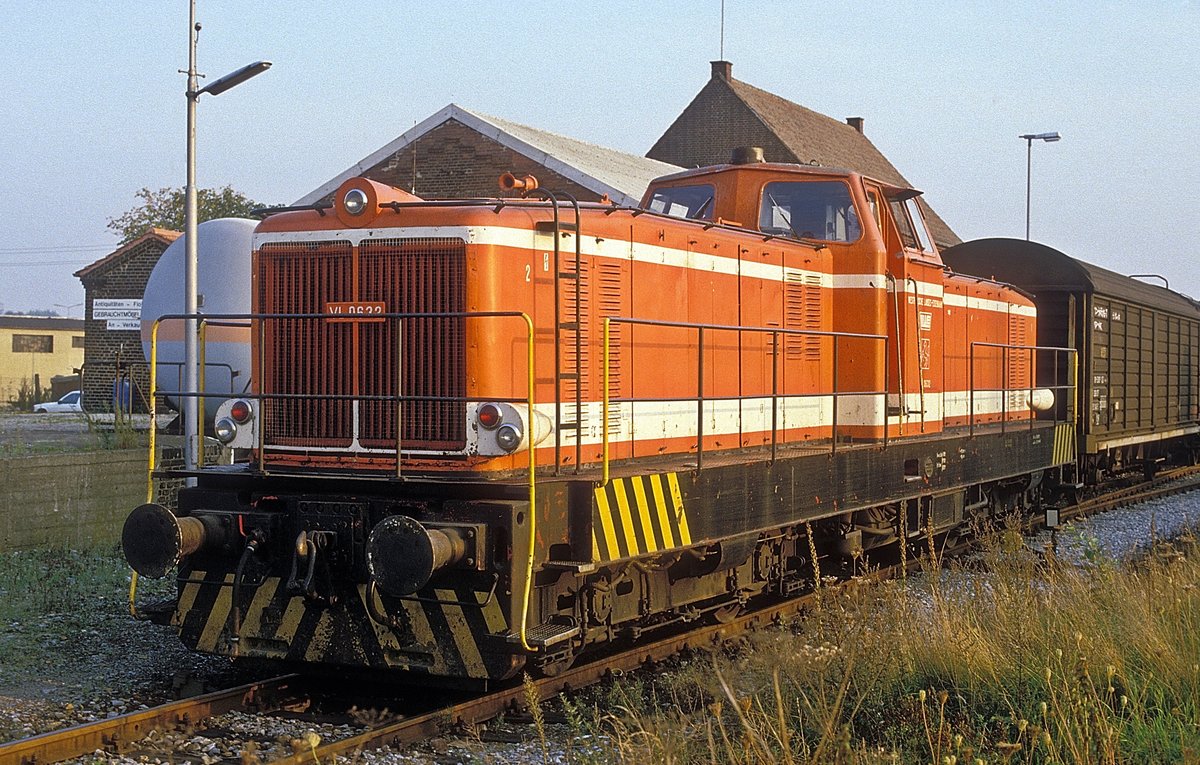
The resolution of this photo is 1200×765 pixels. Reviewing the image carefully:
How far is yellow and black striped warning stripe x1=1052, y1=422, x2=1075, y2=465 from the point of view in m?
13.3

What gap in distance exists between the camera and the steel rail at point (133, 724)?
5.20 m

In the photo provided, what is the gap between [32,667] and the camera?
6930 millimetres

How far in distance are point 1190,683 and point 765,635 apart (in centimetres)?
265

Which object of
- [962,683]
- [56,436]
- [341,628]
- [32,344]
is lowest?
[962,683]

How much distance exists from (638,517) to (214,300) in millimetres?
13158

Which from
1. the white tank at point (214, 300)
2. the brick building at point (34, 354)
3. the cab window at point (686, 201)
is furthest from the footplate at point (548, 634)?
the brick building at point (34, 354)

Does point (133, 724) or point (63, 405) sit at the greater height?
point (63, 405)

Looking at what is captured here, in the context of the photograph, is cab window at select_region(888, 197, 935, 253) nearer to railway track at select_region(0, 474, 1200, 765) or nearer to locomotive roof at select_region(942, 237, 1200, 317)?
railway track at select_region(0, 474, 1200, 765)

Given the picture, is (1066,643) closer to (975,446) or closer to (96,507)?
(975,446)

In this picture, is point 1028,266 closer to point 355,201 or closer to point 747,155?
point 747,155

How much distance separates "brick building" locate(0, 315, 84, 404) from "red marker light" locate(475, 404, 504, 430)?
4852 cm

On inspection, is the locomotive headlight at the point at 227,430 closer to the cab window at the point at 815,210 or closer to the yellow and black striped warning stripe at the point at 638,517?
the yellow and black striped warning stripe at the point at 638,517

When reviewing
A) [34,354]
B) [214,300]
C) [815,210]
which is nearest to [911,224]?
[815,210]

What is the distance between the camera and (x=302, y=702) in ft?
20.6
